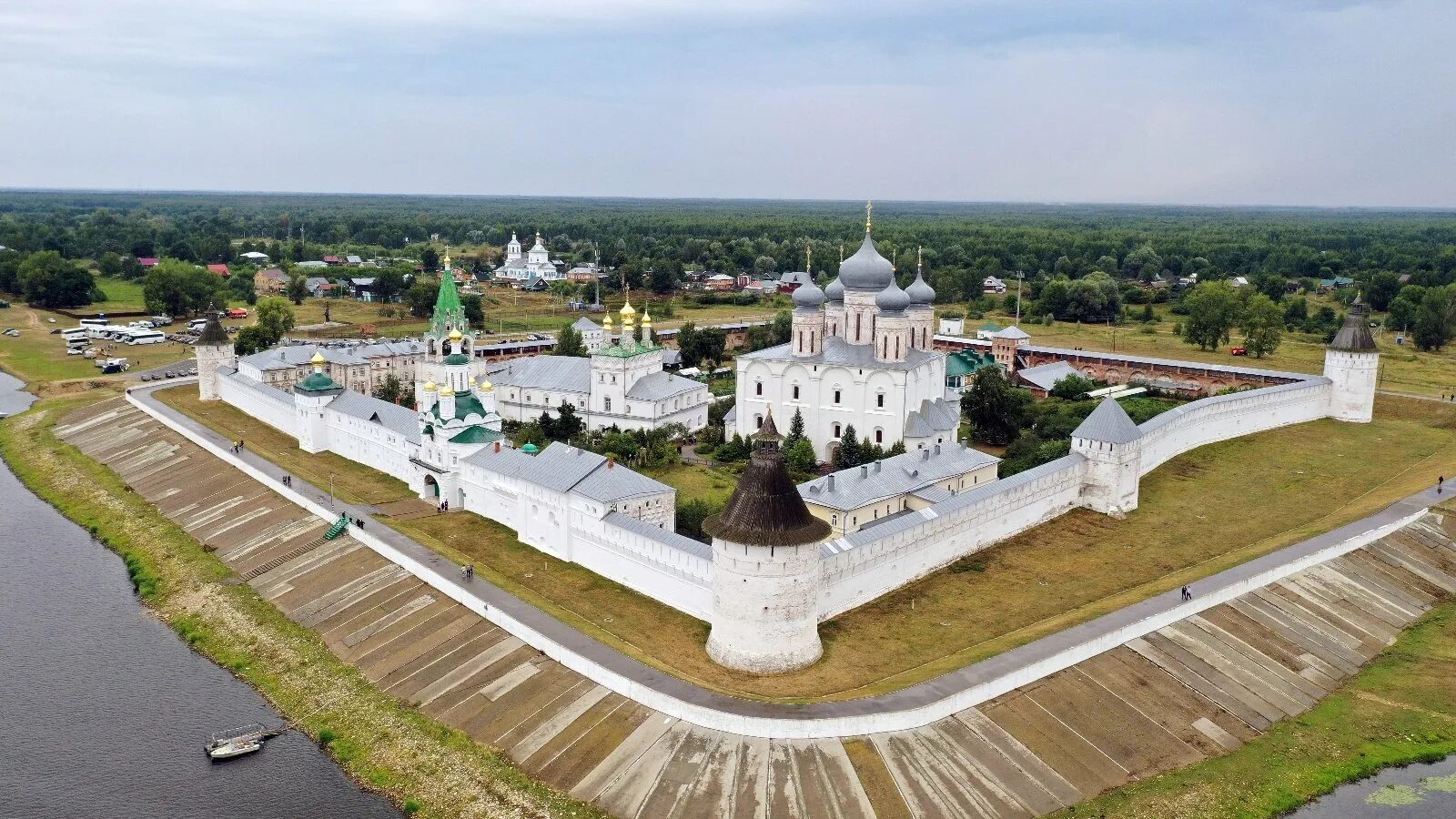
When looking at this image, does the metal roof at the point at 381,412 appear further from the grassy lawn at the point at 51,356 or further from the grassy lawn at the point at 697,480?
the grassy lawn at the point at 51,356

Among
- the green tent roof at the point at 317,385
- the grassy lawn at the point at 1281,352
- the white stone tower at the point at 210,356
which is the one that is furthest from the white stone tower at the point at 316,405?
the grassy lawn at the point at 1281,352

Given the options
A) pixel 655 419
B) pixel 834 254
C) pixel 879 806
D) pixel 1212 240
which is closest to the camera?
pixel 879 806

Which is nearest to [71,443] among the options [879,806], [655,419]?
[655,419]

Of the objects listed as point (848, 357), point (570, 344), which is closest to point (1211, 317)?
point (848, 357)

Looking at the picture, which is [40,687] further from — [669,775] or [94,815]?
[669,775]

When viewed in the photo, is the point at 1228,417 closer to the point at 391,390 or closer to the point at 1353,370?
the point at 1353,370

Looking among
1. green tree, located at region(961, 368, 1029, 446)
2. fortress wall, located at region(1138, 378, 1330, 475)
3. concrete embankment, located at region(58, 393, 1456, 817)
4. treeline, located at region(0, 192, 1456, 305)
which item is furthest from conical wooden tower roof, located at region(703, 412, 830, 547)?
treeline, located at region(0, 192, 1456, 305)
